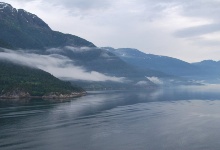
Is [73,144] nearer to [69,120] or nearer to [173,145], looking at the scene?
[173,145]

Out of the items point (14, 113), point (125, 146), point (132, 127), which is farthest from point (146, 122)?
point (14, 113)

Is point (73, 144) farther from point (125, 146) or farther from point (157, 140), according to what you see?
point (157, 140)

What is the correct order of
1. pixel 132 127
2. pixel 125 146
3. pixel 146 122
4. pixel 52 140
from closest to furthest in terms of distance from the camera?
pixel 125 146 < pixel 52 140 < pixel 132 127 < pixel 146 122

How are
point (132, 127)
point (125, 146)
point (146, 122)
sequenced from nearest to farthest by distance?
point (125, 146), point (132, 127), point (146, 122)

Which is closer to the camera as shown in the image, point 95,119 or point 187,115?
point 95,119

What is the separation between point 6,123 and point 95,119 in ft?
107

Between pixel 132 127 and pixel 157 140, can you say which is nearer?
pixel 157 140

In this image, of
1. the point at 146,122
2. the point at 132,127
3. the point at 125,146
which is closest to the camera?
the point at 125,146

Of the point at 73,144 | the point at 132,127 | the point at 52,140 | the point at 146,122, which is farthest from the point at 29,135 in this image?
the point at 146,122

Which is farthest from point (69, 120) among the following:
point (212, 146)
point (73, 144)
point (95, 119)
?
point (212, 146)

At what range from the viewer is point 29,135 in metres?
84.9

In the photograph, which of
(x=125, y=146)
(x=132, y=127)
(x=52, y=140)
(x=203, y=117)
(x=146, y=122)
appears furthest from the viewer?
(x=203, y=117)

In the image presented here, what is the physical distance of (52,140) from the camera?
265 ft

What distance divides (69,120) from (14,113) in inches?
1144
